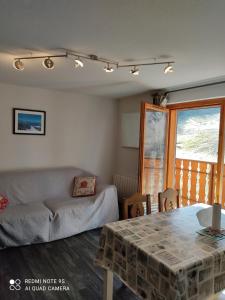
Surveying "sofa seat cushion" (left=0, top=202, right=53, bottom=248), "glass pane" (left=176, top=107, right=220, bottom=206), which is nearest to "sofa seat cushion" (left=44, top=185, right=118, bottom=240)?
"sofa seat cushion" (left=0, top=202, right=53, bottom=248)

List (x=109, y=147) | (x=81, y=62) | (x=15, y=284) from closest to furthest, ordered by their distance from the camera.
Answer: (x=15, y=284)
(x=81, y=62)
(x=109, y=147)

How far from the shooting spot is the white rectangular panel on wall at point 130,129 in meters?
4.07

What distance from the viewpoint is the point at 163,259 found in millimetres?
1251

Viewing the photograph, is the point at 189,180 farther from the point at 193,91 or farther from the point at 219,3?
the point at 219,3

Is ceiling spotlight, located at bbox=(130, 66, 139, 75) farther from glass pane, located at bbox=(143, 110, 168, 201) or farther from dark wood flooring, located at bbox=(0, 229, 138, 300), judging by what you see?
dark wood flooring, located at bbox=(0, 229, 138, 300)

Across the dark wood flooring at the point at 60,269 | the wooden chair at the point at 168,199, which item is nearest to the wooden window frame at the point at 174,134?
the wooden chair at the point at 168,199

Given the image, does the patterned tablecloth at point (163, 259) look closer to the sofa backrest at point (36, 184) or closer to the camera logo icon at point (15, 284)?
the camera logo icon at point (15, 284)

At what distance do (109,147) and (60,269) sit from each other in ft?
8.54

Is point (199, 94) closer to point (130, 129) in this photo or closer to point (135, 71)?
point (135, 71)

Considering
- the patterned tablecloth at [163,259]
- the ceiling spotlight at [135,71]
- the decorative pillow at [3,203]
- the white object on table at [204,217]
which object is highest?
the ceiling spotlight at [135,71]

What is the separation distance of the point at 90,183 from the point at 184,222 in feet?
6.67

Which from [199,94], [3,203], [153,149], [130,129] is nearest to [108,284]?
[3,203]

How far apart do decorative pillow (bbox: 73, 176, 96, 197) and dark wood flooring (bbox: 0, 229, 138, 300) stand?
0.79m

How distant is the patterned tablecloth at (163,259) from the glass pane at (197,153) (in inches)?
90.1
